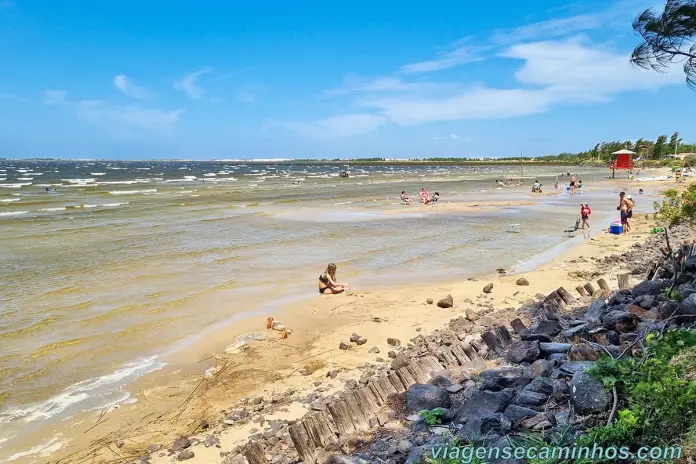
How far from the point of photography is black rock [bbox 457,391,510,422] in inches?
183

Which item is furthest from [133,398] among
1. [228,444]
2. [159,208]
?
[159,208]

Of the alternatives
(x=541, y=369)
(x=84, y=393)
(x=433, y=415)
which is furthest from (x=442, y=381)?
(x=84, y=393)

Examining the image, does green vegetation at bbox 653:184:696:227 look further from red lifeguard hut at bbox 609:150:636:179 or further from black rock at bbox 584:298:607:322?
red lifeguard hut at bbox 609:150:636:179

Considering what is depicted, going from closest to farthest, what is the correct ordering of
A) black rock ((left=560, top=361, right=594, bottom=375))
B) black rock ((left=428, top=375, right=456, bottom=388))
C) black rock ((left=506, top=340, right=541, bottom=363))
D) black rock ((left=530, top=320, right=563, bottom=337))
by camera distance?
black rock ((left=560, top=361, right=594, bottom=375)) → black rock ((left=428, top=375, right=456, bottom=388)) → black rock ((left=506, top=340, right=541, bottom=363)) → black rock ((left=530, top=320, right=563, bottom=337))

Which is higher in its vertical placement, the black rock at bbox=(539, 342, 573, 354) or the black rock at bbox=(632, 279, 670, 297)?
the black rock at bbox=(632, 279, 670, 297)

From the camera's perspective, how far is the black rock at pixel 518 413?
4.33m

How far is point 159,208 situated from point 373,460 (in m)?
36.0

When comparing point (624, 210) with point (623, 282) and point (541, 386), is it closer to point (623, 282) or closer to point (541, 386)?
point (623, 282)

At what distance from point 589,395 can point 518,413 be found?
648 mm

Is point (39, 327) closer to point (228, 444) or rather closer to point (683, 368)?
point (228, 444)

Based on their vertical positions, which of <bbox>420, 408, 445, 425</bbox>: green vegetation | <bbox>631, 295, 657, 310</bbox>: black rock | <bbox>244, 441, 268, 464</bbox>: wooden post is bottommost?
<bbox>244, 441, 268, 464</bbox>: wooden post

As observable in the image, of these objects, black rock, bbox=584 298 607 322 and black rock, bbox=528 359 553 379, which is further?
black rock, bbox=584 298 607 322

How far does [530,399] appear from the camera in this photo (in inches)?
179

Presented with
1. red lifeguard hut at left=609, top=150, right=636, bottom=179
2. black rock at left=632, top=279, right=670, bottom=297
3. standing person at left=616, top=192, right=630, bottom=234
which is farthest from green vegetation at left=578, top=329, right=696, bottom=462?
red lifeguard hut at left=609, top=150, right=636, bottom=179
